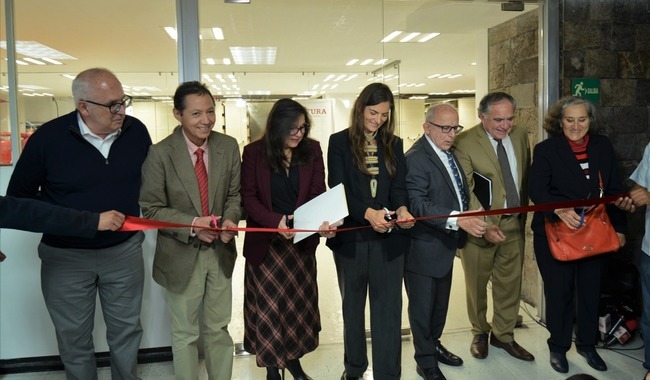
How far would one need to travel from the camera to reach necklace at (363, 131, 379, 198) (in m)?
2.92

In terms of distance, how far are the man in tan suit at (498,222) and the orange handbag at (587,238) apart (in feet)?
1.13

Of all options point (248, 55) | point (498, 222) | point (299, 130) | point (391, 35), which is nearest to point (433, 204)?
point (498, 222)

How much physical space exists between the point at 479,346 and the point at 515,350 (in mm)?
243

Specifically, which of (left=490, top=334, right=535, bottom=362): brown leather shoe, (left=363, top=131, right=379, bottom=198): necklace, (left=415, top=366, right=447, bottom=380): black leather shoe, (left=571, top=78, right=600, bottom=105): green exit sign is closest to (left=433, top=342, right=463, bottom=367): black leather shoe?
(left=415, top=366, right=447, bottom=380): black leather shoe

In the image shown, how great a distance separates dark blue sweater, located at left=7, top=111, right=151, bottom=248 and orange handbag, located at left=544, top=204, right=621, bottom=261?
2520 mm

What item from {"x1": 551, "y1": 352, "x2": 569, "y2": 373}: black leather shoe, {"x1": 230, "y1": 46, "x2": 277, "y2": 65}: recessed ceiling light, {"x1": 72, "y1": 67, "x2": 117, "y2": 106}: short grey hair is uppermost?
{"x1": 230, "y1": 46, "x2": 277, "y2": 65}: recessed ceiling light

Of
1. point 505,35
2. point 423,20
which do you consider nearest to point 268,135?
point 423,20

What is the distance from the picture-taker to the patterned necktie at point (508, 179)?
3.48 m

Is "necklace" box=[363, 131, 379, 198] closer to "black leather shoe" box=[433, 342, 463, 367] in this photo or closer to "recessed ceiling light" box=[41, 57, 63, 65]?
"black leather shoe" box=[433, 342, 463, 367]

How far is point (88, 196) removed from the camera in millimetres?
2570

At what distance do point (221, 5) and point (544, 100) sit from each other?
8.23 ft

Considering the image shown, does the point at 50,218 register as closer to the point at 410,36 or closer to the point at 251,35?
the point at 251,35

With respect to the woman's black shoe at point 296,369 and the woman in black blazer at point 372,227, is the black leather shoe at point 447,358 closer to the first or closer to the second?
the woman in black blazer at point 372,227

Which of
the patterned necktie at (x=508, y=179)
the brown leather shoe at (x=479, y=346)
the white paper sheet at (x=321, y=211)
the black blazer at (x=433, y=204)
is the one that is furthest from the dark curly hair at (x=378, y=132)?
the brown leather shoe at (x=479, y=346)
